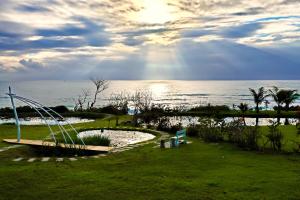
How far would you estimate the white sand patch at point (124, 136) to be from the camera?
15117 millimetres

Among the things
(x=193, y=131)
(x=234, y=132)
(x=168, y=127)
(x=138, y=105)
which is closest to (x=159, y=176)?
(x=234, y=132)

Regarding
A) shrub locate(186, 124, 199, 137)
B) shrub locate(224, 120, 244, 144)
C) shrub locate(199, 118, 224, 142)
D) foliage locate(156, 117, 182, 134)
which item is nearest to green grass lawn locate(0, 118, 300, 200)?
shrub locate(224, 120, 244, 144)

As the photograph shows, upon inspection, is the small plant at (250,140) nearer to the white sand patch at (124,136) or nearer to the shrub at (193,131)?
the shrub at (193,131)

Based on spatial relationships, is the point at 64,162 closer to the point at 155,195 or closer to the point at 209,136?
the point at 155,195

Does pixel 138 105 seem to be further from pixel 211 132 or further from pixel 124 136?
pixel 211 132

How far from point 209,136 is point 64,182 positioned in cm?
789

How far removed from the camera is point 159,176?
793cm

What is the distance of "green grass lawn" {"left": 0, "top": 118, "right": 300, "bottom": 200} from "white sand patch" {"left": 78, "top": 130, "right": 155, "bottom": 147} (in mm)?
3841

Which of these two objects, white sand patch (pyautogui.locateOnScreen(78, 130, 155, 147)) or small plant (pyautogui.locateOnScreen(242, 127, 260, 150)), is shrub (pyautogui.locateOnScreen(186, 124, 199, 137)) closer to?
white sand patch (pyautogui.locateOnScreen(78, 130, 155, 147))

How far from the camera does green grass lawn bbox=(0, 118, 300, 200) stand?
6577 millimetres

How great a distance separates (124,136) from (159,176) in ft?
30.1

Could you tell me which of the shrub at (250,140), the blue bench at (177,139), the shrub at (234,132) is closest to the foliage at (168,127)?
the blue bench at (177,139)

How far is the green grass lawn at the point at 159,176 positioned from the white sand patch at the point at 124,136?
384 cm

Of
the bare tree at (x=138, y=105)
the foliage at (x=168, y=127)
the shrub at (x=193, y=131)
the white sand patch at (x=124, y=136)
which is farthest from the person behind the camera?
the bare tree at (x=138, y=105)
